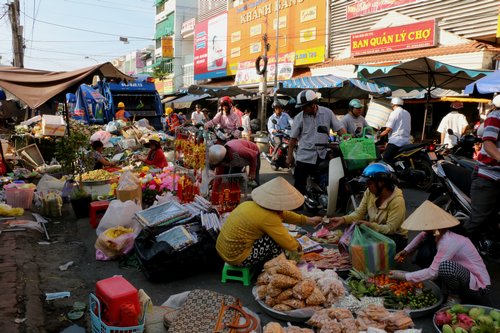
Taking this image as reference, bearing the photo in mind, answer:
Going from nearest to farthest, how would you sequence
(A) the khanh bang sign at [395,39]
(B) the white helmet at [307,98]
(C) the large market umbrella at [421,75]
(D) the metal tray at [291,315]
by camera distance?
(D) the metal tray at [291,315] → (B) the white helmet at [307,98] → (C) the large market umbrella at [421,75] → (A) the khanh bang sign at [395,39]

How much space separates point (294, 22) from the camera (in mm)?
21672

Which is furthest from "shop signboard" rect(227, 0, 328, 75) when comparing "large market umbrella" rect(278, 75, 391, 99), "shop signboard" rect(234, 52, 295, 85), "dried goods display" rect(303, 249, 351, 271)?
"dried goods display" rect(303, 249, 351, 271)

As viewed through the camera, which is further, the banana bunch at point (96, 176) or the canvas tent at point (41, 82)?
the banana bunch at point (96, 176)

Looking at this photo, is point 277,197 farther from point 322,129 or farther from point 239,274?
point 322,129

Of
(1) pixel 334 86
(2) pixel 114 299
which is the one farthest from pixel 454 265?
(1) pixel 334 86

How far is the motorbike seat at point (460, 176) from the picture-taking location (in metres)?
4.54

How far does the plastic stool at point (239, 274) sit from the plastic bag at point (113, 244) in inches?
52.2

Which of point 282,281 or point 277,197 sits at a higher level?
point 277,197

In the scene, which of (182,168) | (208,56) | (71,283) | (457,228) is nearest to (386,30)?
(182,168)

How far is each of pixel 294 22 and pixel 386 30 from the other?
737 cm

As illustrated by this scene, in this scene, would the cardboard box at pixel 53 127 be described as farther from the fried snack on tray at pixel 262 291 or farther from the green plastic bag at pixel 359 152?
the fried snack on tray at pixel 262 291

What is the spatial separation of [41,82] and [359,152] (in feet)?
17.3

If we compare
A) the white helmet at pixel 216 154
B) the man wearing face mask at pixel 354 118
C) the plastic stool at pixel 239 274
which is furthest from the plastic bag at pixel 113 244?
the man wearing face mask at pixel 354 118

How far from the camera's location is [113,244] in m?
→ 4.79
